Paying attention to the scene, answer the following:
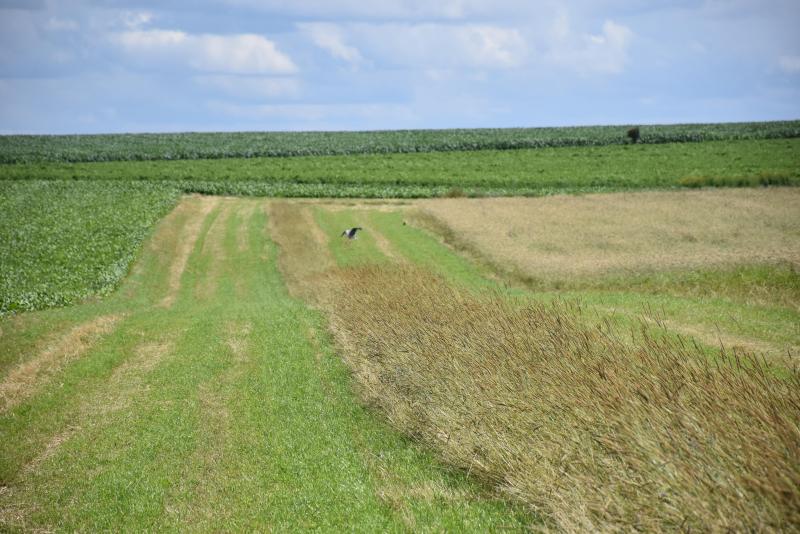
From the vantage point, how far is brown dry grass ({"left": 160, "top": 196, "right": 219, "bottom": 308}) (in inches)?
1227

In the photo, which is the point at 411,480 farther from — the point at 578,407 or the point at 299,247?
the point at 299,247

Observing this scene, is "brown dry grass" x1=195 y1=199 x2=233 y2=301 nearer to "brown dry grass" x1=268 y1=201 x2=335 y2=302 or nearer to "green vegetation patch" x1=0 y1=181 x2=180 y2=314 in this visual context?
"brown dry grass" x1=268 y1=201 x2=335 y2=302

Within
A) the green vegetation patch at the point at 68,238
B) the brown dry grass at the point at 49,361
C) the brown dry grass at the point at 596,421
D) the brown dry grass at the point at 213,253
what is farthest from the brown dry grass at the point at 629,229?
the green vegetation patch at the point at 68,238

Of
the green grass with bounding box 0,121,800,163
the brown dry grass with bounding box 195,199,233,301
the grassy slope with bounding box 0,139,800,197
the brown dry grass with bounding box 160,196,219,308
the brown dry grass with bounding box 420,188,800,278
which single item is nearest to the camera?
the brown dry grass with bounding box 420,188,800,278

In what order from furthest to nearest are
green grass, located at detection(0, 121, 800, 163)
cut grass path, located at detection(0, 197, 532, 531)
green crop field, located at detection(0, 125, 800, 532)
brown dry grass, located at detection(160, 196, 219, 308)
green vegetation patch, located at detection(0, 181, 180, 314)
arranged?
green grass, located at detection(0, 121, 800, 163)
brown dry grass, located at detection(160, 196, 219, 308)
green vegetation patch, located at detection(0, 181, 180, 314)
cut grass path, located at detection(0, 197, 532, 531)
green crop field, located at detection(0, 125, 800, 532)

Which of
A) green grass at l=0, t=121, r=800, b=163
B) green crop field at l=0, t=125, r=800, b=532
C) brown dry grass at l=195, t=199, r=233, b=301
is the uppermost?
green grass at l=0, t=121, r=800, b=163

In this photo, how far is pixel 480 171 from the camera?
229 feet

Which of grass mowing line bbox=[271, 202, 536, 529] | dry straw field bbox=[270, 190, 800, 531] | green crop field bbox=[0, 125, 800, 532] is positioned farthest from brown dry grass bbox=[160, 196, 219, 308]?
grass mowing line bbox=[271, 202, 536, 529]

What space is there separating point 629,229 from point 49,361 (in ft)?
86.2

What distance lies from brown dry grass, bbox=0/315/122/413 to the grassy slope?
3685cm

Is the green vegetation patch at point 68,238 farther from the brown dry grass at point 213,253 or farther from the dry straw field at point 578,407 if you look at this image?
the dry straw field at point 578,407

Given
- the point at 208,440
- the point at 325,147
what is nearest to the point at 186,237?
the point at 208,440

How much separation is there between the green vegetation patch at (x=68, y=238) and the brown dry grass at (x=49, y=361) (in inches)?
275

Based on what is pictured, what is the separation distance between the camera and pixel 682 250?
2947 centimetres
